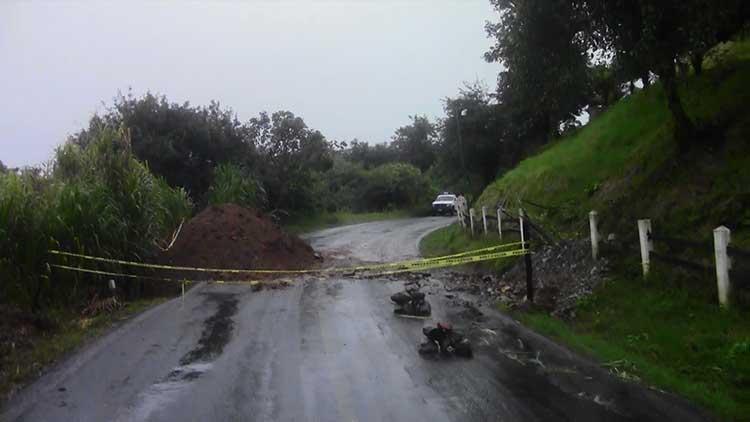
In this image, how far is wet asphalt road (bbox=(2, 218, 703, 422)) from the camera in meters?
6.78

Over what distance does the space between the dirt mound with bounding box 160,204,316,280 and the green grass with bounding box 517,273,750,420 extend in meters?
9.79

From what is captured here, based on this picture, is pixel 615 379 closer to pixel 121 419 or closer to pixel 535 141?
pixel 121 419

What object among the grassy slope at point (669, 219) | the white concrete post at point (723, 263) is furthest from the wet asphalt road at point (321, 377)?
the white concrete post at point (723, 263)

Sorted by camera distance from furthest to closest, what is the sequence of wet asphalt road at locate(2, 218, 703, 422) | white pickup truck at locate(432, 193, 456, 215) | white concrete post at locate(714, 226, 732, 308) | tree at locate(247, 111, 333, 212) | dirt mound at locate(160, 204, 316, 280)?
white pickup truck at locate(432, 193, 456, 215) → tree at locate(247, 111, 333, 212) → dirt mound at locate(160, 204, 316, 280) → white concrete post at locate(714, 226, 732, 308) → wet asphalt road at locate(2, 218, 703, 422)

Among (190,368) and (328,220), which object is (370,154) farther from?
(190,368)

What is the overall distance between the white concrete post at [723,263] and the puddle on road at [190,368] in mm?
6444

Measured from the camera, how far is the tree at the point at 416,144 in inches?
3147

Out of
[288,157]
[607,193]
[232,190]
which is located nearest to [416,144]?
[288,157]

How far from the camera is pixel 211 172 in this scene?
3719cm

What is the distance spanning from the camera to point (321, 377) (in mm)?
8078

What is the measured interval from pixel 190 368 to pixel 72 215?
22.3ft

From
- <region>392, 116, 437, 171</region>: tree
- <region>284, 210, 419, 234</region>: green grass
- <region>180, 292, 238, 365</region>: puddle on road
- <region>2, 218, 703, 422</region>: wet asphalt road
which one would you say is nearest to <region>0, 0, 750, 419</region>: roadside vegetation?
<region>2, 218, 703, 422</region>: wet asphalt road

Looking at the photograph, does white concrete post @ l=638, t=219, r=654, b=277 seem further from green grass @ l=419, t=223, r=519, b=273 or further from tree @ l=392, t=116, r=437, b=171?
tree @ l=392, t=116, r=437, b=171

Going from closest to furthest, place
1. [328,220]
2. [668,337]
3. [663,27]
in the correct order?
[668,337]
[663,27]
[328,220]
